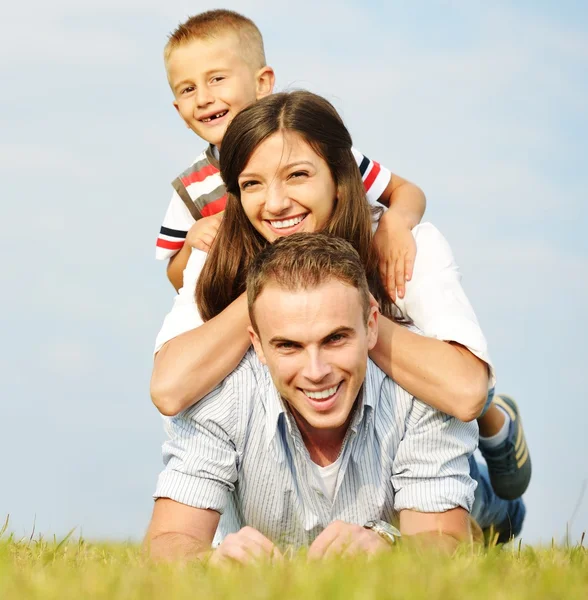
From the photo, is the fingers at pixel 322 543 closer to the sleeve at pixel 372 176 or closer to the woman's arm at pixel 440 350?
the woman's arm at pixel 440 350

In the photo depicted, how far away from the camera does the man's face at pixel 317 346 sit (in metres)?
4.21

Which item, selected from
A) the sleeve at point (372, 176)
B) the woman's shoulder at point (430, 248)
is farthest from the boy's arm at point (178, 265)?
the woman's shoulder at point (430, 248)

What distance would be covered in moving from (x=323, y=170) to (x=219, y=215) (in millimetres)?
1116

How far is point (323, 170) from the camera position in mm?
5039

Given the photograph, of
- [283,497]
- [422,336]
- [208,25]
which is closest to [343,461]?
[283,497]

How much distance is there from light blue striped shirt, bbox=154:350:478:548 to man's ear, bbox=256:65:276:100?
243 centimetres

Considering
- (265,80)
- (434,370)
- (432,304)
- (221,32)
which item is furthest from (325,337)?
(221,32)

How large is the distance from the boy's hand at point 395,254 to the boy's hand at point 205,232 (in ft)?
3.45

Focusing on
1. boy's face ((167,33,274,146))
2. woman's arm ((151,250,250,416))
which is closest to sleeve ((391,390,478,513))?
woman's arm ((151,250,250,416))

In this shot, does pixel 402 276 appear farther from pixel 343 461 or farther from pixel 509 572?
pixel 509 572

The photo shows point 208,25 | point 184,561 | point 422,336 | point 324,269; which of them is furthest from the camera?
point 208,25

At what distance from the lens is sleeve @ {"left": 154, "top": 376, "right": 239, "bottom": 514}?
4.58 m

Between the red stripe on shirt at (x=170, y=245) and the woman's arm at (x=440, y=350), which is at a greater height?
the red stripe on shirt at (x=170, y=245)

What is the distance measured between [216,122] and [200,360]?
7.60ft
